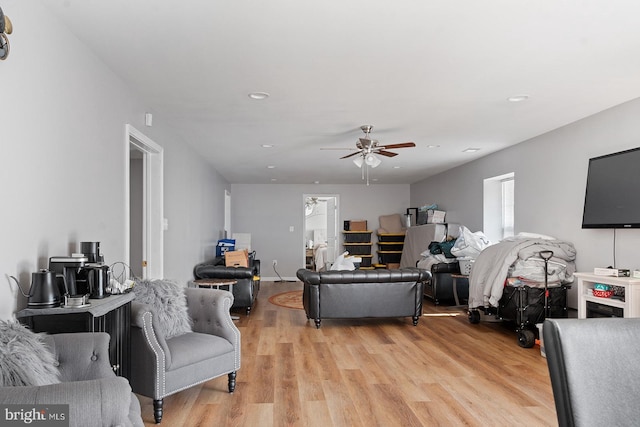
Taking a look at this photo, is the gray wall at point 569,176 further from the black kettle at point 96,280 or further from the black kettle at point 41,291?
the black kettle at point 41,291

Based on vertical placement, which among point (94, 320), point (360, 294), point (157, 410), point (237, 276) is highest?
point (94, 320)

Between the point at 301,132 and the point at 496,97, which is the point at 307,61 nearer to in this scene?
the point at 496,97

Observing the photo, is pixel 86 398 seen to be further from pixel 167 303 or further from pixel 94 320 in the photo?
pixel 167 303

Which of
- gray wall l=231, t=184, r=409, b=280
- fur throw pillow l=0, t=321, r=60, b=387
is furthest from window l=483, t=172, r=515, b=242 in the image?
fur throw pillow l=0, t=321, r=60, b=387

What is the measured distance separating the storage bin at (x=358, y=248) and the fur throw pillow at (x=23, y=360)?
31.8ft

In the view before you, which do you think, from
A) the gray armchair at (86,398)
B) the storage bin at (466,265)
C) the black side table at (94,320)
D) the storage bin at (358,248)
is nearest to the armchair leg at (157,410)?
the black side table at (94,320)

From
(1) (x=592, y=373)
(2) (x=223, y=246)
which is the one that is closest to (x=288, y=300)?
(2) (x=223, y=246)

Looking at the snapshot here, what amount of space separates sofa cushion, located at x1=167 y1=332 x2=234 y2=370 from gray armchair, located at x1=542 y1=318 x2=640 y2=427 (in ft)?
8.09

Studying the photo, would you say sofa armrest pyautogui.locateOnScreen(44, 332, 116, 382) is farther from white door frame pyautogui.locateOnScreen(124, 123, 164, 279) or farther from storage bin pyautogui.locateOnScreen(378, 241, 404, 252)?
storage bin pyautogui.locateOnScreen(378, 241, 404, 252)

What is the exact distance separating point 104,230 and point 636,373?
10.3 ft

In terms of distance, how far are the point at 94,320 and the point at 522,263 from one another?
4.45 metres

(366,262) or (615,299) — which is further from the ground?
A: (615,299)

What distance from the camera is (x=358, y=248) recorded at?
37.3 ft

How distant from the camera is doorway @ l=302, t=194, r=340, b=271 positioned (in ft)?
38.1
